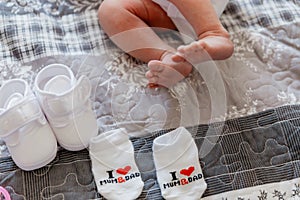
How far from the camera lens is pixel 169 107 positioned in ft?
3.16

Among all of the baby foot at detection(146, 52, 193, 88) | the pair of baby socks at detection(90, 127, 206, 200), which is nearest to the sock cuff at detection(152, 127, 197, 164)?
the pair of baby socks at detection(90, 127, 206, 200)

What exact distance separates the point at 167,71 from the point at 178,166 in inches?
8.1

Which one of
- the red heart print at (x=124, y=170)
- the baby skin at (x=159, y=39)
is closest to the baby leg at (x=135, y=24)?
the baby skin at (x=159, y=39)

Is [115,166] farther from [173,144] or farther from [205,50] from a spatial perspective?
[205,50]

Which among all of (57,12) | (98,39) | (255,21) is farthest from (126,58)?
(255,21)

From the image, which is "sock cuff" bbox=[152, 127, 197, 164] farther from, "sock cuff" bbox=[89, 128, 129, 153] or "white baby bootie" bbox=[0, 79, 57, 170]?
"white baby bootie" bbox=[0, 79, 57, 170]

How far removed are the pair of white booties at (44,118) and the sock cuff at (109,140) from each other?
0.05 ft

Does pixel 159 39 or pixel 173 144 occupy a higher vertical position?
pixel 159 39

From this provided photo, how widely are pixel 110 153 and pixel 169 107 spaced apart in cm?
17

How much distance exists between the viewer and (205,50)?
2.99 feet

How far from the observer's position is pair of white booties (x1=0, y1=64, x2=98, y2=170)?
2.75ft

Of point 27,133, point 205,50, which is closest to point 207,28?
point 205,50

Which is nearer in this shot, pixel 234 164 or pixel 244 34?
pixel 234 164

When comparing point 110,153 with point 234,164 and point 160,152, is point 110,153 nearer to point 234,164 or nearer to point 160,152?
point 160,152
